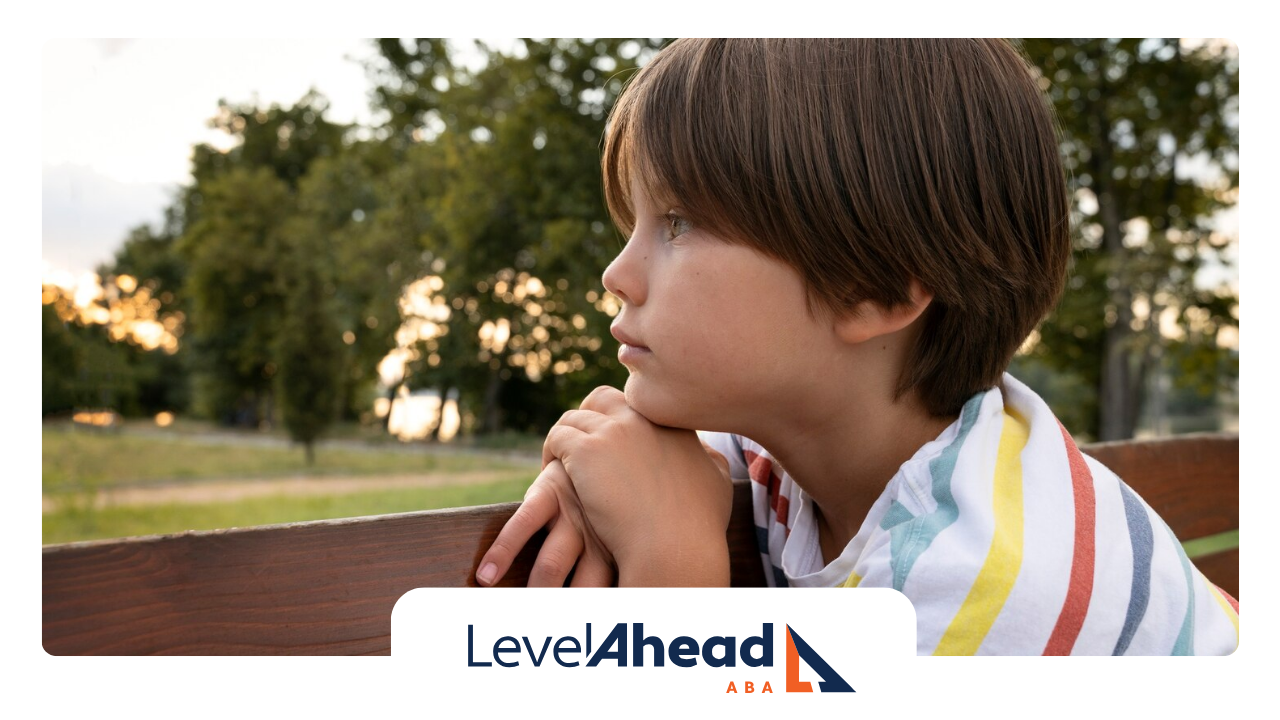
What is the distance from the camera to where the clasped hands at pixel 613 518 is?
0.64 metres

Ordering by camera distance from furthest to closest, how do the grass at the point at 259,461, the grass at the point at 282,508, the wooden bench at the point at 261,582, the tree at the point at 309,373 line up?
the tree at the point at 309,373
the grass at the point at 259,461
the grass at the point at 282,508
the wooden bench at the point at 261,582

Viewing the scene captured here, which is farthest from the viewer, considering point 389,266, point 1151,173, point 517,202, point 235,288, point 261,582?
point 235,288


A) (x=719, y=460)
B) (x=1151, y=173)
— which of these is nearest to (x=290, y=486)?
(x=1151, y=173)

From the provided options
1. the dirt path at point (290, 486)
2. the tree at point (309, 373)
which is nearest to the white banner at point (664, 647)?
the dirt path at point (290, 486)

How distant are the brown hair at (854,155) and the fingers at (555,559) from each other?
23 centimetres

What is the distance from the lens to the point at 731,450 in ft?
3.03

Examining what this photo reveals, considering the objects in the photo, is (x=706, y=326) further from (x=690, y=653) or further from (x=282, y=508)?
(x=282, y=508)

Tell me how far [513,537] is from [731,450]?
1.10 ft

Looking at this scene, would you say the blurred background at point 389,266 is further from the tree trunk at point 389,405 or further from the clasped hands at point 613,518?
the clasped hands at point 613,518

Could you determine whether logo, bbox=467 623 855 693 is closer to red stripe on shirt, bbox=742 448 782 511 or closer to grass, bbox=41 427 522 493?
red stripe on shirt, bbox=742 448 782 511

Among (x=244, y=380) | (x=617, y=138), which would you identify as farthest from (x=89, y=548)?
(x=244, y=380)

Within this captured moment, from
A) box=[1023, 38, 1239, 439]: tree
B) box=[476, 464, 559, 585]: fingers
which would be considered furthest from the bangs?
box=[1023, 38, 1239, 439]: tree

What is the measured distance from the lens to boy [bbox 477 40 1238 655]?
63 centimetres
